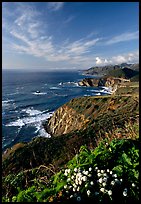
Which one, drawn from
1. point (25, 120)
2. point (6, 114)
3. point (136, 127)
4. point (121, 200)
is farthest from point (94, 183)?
point (6, 114)

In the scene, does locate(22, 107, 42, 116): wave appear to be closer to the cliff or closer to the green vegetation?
the green vegetation

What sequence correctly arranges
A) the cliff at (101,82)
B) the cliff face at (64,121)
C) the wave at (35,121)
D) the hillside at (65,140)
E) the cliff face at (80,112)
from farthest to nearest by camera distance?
the cliff at (101,82) < the wave at (35,121) < the cliff face at (64,121) < the cliff face at (80,112) < the hillside at (65,140)

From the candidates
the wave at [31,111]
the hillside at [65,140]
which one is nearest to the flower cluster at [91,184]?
the hillside at [65,140]

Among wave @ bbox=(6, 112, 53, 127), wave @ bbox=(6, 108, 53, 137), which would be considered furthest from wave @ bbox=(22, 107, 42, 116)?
wave @ bbox=(6, 112, 53, 127)

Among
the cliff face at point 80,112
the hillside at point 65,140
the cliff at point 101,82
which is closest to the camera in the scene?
the hillside at point 65,140

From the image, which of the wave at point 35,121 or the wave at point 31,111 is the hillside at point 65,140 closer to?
the wave at point 35,121

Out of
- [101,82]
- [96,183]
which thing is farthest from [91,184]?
[101,82]

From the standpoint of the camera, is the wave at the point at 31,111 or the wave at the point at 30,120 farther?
the wave at the point at 31,111
